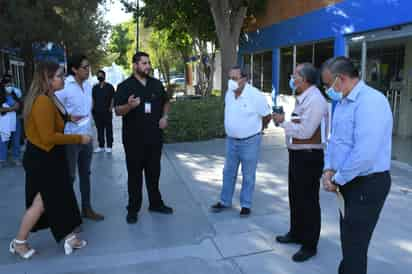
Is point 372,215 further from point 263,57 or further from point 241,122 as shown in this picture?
point 263,57

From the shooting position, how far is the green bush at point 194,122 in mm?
9336

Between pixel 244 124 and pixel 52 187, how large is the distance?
6.93ft

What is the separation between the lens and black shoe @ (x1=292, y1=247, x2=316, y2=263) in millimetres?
3387

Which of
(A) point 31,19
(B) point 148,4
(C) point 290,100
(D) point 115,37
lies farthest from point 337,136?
(D) point 115,37

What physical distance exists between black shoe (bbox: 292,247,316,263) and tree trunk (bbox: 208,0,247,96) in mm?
8346

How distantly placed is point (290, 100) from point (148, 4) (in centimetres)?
670

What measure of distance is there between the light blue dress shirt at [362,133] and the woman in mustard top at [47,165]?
2.32 metres

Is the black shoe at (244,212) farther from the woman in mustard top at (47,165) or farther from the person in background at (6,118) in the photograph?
the person in background at (6,118)

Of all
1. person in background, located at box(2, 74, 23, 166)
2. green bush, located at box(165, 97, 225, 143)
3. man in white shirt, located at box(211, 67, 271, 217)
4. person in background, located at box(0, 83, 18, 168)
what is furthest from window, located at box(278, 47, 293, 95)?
man in white shirt, located at box(211, 67, 271, 217)

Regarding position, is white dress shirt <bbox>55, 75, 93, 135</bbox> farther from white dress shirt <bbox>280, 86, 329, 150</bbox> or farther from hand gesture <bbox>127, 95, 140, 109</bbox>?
white dress shirt <bbox>280, 86, 329, 150</bbox>

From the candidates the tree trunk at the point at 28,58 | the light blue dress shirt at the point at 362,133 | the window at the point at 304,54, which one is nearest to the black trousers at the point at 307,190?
the light blue dress shirt at the point at 362,133

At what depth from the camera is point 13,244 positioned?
3654mm

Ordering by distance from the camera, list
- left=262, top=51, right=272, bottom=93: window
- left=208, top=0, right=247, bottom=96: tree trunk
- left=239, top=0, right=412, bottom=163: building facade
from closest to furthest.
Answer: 1. left=239, top=0, right=412, bottom=163: building facade
2. left=208, top=0, right=247, bottom=96: tree trunk
3. left=262, top=51, right=272, bottom=93: window

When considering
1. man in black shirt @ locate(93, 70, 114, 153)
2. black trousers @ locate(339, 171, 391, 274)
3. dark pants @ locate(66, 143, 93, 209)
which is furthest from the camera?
man in black shirt @ locate(93, 70, 114, 153)
